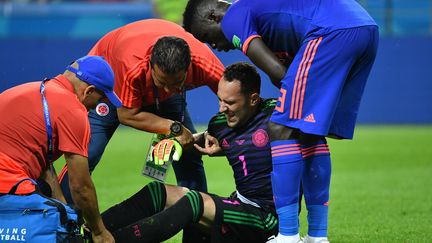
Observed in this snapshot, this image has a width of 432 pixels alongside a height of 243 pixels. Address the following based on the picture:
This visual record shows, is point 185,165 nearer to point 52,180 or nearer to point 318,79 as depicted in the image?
point 52,180

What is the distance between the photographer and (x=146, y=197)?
537 centimetres

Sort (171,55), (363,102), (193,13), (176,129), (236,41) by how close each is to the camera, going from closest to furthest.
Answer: (236,41) < (193,13) < (171,55) < (176,129) < (363,102)

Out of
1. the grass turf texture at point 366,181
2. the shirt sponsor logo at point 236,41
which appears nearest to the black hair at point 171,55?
the shirt sponsor logo at point 236,41

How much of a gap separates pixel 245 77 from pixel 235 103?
182 millimetres

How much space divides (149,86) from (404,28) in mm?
14912

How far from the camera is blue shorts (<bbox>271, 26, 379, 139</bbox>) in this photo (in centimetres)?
500

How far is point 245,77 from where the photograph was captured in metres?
5.40

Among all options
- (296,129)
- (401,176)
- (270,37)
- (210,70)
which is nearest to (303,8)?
(270,37)

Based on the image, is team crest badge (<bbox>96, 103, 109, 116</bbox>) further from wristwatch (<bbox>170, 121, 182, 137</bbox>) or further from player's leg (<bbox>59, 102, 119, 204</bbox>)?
wristwatch (<bbox>170, 121, 182, 137</bbox>)

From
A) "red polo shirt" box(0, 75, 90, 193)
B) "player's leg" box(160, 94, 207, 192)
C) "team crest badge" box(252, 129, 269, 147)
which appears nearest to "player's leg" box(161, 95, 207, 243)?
"player's leg" box(160, 94, 207, 192)

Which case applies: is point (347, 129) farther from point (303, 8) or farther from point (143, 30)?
point (143, 30)

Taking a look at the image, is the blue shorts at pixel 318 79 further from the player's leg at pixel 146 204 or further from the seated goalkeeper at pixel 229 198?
the player's leg at pixel 146 204

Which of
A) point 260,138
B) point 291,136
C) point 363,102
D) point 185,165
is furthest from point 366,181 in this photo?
point 363,102

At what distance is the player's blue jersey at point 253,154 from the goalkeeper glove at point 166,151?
311mm
